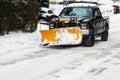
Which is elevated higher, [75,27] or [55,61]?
[75,27]

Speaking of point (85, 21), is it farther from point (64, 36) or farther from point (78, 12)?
point (78, 12)

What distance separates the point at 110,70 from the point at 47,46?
5427mm

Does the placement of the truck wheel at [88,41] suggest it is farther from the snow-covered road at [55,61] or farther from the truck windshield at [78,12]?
the truck windshield at [78,12]

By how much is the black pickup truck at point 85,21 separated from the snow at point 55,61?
56 cm

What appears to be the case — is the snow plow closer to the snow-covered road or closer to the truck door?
the truck door

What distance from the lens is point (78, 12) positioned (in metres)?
15.5

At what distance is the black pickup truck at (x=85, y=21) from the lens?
1433 centimetres

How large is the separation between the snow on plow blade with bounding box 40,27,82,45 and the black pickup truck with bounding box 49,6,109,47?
417 mm

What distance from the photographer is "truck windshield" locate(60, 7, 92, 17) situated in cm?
1537

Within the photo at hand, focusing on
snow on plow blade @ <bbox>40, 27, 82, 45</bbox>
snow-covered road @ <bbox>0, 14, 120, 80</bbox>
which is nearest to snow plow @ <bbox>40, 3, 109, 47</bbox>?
snow on plow blade @ <bbox>40, 27, 82, 45</bbox>

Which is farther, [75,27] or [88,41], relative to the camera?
[88,41]

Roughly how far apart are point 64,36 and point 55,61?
3189 millimetres

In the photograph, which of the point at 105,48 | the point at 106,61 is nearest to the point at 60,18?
the point at 105,48

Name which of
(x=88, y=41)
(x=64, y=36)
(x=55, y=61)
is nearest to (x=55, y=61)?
(x=55, y=61)
